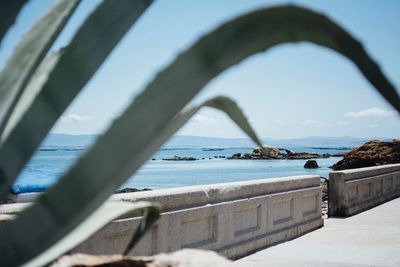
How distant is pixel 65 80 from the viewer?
1.18m

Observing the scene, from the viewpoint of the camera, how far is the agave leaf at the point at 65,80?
118 centimetres

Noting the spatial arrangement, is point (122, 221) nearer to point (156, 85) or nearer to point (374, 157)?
point (156, 85)

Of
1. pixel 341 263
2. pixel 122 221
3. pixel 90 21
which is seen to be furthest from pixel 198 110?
pixel 341 263

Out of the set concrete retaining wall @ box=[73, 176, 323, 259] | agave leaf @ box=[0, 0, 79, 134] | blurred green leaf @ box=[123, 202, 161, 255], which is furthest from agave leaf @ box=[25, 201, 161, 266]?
concrete retaining wall @ box=[73, 176, 323, 259]

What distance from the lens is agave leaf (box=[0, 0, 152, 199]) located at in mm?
1185

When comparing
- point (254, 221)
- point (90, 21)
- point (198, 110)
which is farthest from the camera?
point (254, 221)

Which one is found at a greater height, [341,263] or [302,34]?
[302,34]

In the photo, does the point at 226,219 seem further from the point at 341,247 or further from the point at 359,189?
the point at 359,189

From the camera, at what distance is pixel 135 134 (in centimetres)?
99

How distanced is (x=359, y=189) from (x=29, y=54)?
45.3 ft

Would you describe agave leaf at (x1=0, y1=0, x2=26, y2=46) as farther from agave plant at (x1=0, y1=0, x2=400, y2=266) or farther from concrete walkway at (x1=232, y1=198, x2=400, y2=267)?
concrete walkway at (x1=232, y1=198, x2=400, y2=267)

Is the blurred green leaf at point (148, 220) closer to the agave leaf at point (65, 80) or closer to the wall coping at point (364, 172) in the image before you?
the agave leaf at point (65, 80)

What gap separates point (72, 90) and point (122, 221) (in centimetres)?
416

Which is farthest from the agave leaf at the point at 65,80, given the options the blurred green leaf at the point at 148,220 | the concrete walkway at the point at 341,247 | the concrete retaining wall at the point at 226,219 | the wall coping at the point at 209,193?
the concrete walkway at the point at 341,247
